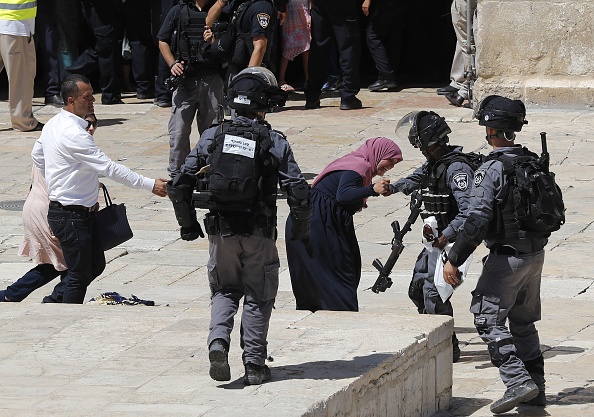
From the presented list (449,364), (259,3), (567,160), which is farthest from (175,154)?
(449,364)

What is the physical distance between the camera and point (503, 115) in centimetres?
685

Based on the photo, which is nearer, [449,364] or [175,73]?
[449,364]

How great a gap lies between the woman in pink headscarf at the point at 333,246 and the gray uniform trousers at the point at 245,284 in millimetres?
1642

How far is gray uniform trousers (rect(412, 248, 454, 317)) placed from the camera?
7.75 m

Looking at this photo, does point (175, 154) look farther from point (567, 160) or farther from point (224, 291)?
point (224, 291)

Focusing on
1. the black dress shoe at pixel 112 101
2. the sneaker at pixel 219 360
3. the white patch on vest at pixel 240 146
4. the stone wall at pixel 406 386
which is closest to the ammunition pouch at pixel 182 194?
the white patch on vest at pixel 240 146

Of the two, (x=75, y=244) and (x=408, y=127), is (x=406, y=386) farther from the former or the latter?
(x=75, y=244)

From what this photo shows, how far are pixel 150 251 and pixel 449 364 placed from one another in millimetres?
3758

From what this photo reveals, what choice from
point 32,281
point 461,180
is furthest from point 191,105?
point 461,180

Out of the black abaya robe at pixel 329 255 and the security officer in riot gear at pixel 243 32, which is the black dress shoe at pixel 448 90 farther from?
the black abaya robe at pixel 329 255

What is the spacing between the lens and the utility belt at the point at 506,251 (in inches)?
268

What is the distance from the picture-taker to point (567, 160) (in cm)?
1252

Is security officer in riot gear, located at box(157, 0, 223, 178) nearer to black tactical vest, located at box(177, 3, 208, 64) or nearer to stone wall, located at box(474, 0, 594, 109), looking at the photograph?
black tactical vest, located at box(177, 3, 208, 64)

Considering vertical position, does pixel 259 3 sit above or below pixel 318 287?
above
